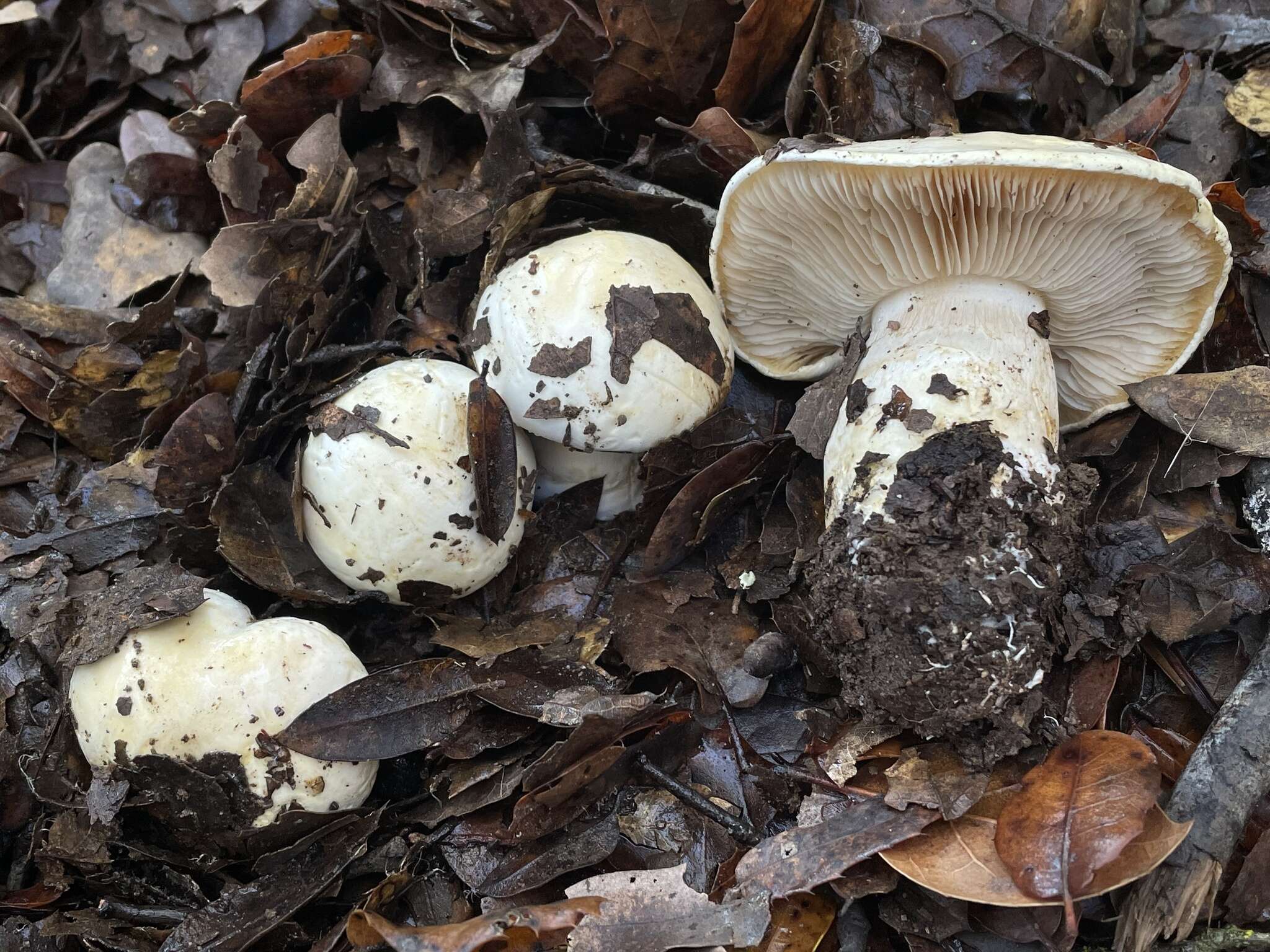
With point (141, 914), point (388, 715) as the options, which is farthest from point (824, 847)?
point (141, 914)

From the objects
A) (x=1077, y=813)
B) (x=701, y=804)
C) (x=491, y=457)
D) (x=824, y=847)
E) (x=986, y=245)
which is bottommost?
(x=701, y=804)

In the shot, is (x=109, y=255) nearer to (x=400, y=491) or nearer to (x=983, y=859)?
(x=400, y=491)

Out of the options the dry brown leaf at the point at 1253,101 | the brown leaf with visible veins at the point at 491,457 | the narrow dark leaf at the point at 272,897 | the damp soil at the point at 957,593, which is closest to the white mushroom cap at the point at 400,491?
the brown leaf with visible veins at the point at 491,457

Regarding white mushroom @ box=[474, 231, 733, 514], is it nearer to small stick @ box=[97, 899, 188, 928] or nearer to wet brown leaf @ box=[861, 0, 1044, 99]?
wet brown leaf @ box=[861, 0, 1044, 99]

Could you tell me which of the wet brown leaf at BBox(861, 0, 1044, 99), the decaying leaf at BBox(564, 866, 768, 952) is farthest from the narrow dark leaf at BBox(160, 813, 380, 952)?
the wet brown leaf at BBox(861, 0, 1044, 99)

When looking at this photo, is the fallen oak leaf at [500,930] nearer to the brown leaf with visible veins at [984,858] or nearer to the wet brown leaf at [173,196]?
the brown leaf with visible veins at [984,858]

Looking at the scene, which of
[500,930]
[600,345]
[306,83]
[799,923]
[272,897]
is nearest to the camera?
[500,930]
